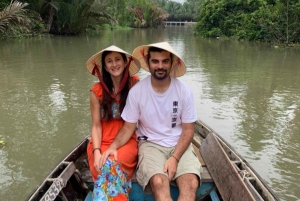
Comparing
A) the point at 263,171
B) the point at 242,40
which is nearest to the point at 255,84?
the point at 263,171

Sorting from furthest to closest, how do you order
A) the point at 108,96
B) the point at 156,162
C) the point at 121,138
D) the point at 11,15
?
the point at 11,15, the point at 108,96, the point at 121,138, the point at 156,162

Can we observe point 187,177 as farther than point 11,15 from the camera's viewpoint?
No

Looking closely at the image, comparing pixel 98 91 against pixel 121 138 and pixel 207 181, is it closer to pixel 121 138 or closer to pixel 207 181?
pixel 121 138

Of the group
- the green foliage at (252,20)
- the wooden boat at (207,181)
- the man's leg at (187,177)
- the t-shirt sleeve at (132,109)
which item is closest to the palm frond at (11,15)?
the wooden boat at (207,181)

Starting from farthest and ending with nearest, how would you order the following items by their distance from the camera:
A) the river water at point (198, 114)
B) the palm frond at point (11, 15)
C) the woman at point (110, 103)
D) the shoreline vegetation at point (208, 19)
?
the shoreline vegetation at point (208, 19), the palm frond at point (11, 15), the river water at point (198, 114), the woman at point (110, 103)

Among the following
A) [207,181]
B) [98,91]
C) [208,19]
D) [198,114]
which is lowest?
[198,114]

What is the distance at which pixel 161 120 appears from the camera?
2621 millimetres

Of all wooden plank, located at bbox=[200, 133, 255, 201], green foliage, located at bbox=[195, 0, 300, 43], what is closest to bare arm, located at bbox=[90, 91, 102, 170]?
wooden plank, located at bbox=[200, 133, 255, 201]

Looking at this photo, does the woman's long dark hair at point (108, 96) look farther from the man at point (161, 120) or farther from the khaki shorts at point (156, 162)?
the khaki shorts at point (156, 162)

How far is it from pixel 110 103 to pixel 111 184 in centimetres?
71

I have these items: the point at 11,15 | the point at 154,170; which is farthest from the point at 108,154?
the point at 11,15

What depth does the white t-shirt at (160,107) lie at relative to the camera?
2588 mm

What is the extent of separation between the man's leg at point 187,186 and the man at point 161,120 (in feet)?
0.12

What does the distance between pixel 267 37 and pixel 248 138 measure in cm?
1552
